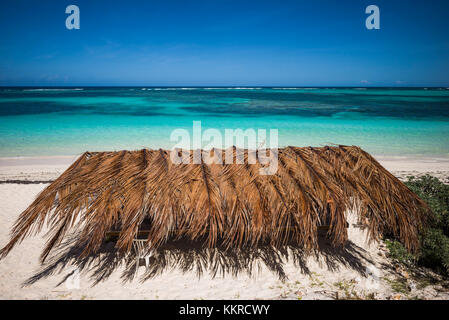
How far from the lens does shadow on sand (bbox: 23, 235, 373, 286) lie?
8.57 feet

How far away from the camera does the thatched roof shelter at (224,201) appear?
7.11ft

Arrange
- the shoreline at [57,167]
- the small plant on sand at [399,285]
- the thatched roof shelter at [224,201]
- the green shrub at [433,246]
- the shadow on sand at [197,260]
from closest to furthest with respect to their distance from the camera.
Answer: the thatched roof shelter at [224,201] < the small plant on sand at [399,285] < the green shrub at [433,246] < the shadow on sand at [197,260] < the shoreline at [57,167]

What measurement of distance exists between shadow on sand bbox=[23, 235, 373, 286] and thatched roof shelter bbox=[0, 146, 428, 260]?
0.45 metres

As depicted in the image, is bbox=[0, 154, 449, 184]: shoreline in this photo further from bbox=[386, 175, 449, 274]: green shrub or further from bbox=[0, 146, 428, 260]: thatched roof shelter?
bbox=[0, 146, 428, 260]: thatched roof shelter

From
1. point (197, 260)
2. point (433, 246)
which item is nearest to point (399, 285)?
point (433, 246)

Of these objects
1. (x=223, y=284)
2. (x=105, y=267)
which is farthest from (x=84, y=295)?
(x=223, y=284)

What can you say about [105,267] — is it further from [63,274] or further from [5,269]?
[5,269]

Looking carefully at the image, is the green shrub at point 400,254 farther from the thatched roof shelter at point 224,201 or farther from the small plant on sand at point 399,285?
the thatched roof shelter at point 224,201

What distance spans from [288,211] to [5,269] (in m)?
3.19

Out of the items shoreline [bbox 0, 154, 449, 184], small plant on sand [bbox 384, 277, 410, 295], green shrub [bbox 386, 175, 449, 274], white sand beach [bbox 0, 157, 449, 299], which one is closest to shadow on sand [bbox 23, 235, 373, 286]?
white sand beach [bbox 0, 157, 449, 299]

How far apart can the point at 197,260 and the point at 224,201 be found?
0.95 meters

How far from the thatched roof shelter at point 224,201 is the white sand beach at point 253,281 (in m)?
0.45

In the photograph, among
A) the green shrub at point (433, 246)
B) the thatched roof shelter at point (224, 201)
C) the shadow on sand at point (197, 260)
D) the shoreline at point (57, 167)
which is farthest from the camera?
the shoreline at point (57, 167)

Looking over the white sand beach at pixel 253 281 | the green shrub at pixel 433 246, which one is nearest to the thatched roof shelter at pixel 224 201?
the green shrub at pixel 433 246
